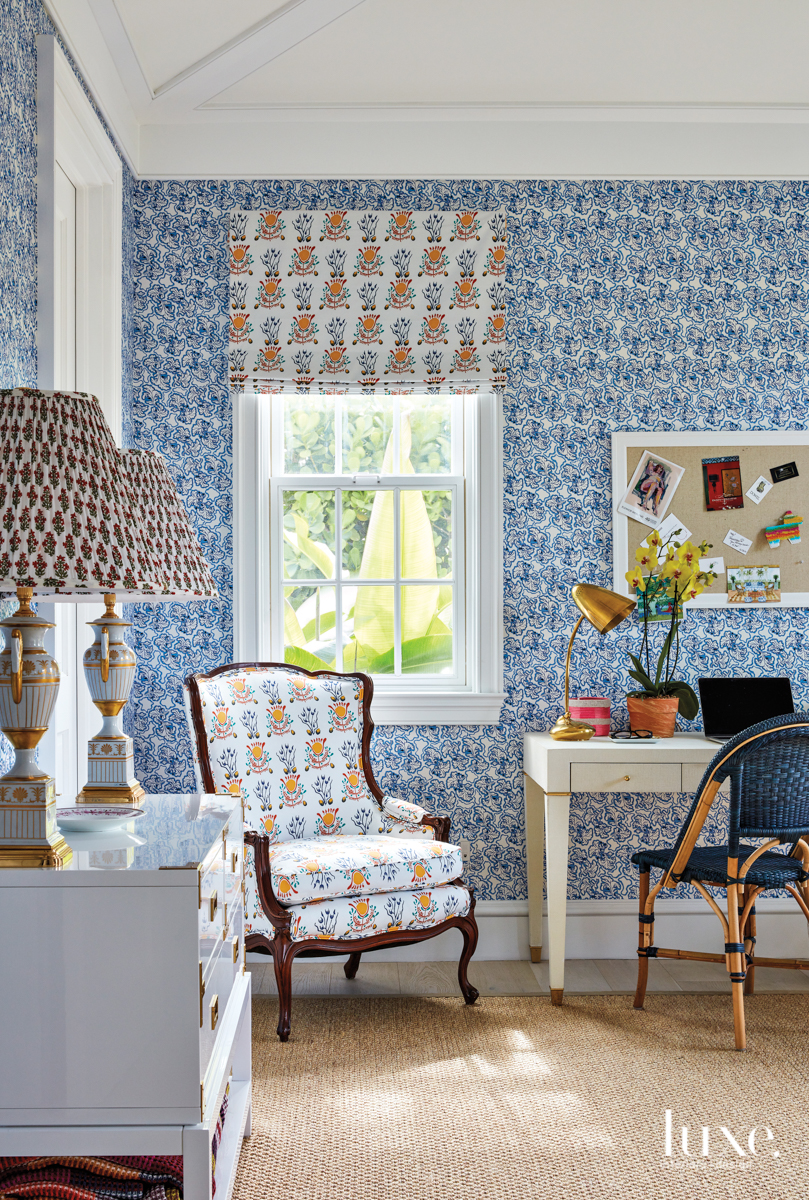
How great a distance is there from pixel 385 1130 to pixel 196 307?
8.77ft

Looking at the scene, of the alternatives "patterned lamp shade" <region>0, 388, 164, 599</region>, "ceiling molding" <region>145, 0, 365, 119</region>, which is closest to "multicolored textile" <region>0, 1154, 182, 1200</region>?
"patterned lamp shade" <region>0, 388, 164, 599</region>

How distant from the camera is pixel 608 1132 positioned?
6.77 feet

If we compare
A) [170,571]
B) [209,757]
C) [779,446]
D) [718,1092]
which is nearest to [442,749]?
[209,757]

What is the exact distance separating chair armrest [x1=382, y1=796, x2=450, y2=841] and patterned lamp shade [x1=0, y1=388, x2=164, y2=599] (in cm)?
174

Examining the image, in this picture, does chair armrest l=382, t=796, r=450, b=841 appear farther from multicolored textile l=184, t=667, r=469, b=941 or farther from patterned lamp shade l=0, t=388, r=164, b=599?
patterned lamp shade l=0, t=388, r=164, b=599

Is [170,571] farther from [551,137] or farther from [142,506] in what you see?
[551,137]

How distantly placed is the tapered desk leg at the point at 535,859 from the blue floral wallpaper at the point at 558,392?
0.10 meters

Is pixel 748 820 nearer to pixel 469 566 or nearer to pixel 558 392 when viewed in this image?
pixel 469 566

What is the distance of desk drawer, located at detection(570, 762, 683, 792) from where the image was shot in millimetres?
2848

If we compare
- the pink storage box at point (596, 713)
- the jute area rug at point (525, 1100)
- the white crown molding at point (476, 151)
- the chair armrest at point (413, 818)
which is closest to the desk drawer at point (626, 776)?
the pink storage box at point (596, 713)

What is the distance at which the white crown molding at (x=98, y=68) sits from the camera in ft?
7.75

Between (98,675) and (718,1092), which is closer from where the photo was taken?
(98,675)

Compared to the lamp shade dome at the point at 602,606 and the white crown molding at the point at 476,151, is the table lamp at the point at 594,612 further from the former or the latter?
the white crown molding at the point at 476,151

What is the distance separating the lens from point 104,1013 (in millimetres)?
1341
